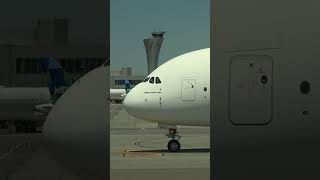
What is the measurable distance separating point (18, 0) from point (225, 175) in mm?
2711

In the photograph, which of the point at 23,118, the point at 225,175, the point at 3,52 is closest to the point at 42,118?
the point at 23,118

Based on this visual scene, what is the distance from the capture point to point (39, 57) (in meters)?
5.11

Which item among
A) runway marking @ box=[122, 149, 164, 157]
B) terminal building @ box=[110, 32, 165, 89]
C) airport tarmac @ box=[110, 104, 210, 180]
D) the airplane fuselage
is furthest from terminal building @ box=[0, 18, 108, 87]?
runway marking @ box=[122, 149, 164, 157]

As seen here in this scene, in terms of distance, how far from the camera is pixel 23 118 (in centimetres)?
538

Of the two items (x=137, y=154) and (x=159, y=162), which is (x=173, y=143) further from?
(x=159, y=162)

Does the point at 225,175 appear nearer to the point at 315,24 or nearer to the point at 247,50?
the point at 247,50

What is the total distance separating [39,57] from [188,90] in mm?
10340

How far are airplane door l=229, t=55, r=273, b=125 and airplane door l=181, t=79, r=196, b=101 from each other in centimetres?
898

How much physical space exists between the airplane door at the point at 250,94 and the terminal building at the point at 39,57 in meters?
1.40

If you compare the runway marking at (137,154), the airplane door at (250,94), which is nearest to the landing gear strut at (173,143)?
the runway marking at (137,154)

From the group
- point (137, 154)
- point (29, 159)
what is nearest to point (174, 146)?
point (137, 154)

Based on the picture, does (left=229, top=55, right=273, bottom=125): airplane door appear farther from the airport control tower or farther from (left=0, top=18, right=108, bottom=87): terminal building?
(left=0, top=18, right=108, bottom=87): terminal building

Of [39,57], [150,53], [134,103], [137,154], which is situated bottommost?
[137,154]

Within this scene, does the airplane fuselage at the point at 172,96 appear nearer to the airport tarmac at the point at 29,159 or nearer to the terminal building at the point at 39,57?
the airport tarmac at the point at 29,159
